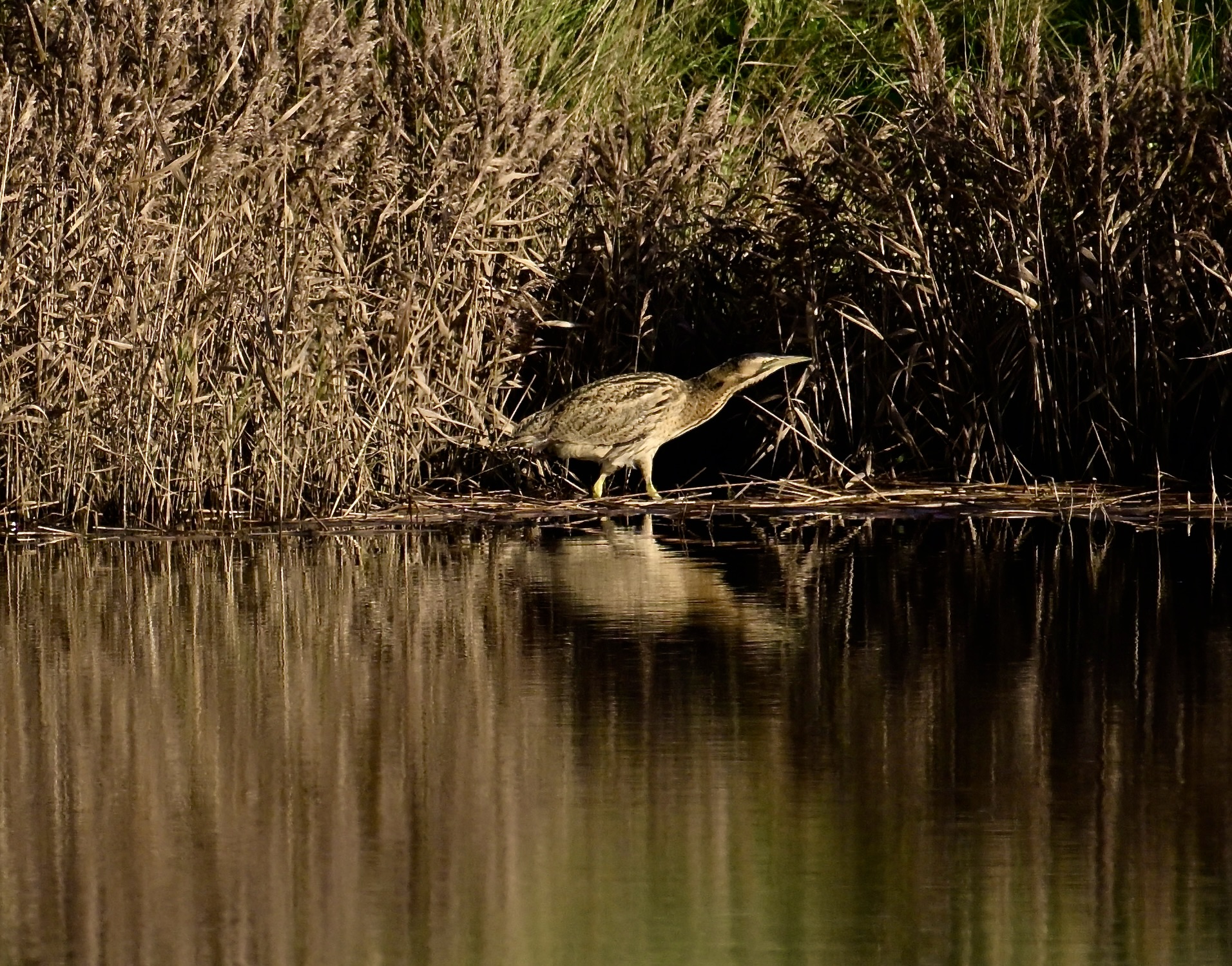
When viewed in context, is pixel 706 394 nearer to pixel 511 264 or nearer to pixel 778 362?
pixel 778 362

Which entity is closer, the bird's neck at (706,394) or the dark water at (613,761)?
the dark water at (613,761)

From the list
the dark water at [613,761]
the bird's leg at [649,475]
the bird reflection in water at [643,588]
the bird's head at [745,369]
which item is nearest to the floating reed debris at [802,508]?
the bird's leg at [649,475]

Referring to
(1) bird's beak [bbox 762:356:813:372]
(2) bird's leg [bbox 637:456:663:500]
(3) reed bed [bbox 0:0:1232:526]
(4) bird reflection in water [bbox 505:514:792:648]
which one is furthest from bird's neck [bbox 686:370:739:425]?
(4) bird reflection in water [bbox 505:514:792:648]

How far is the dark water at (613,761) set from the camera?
13.6 ft

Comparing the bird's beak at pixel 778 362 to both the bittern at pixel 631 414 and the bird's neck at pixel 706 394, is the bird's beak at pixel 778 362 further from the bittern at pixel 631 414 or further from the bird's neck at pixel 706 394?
the bird's neck at pixel 706 394

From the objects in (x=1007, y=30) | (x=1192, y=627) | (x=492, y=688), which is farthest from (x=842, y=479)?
(x=1007, y=30)

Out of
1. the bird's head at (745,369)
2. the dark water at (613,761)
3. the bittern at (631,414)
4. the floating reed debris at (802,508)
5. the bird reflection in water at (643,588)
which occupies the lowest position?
the dark water at (613,761)

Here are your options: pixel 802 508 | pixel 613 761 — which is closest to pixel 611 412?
pixel 802 508

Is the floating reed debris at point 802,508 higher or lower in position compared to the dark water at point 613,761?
higher

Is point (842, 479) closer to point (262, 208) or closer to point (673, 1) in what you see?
point (262, 208)

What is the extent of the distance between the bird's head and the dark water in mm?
2056

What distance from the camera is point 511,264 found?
1100 cm

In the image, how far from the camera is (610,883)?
4.37 m

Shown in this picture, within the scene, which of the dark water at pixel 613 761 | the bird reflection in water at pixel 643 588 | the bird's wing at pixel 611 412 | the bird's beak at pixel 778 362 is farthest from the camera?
the bird's beak at pixel 778 362
